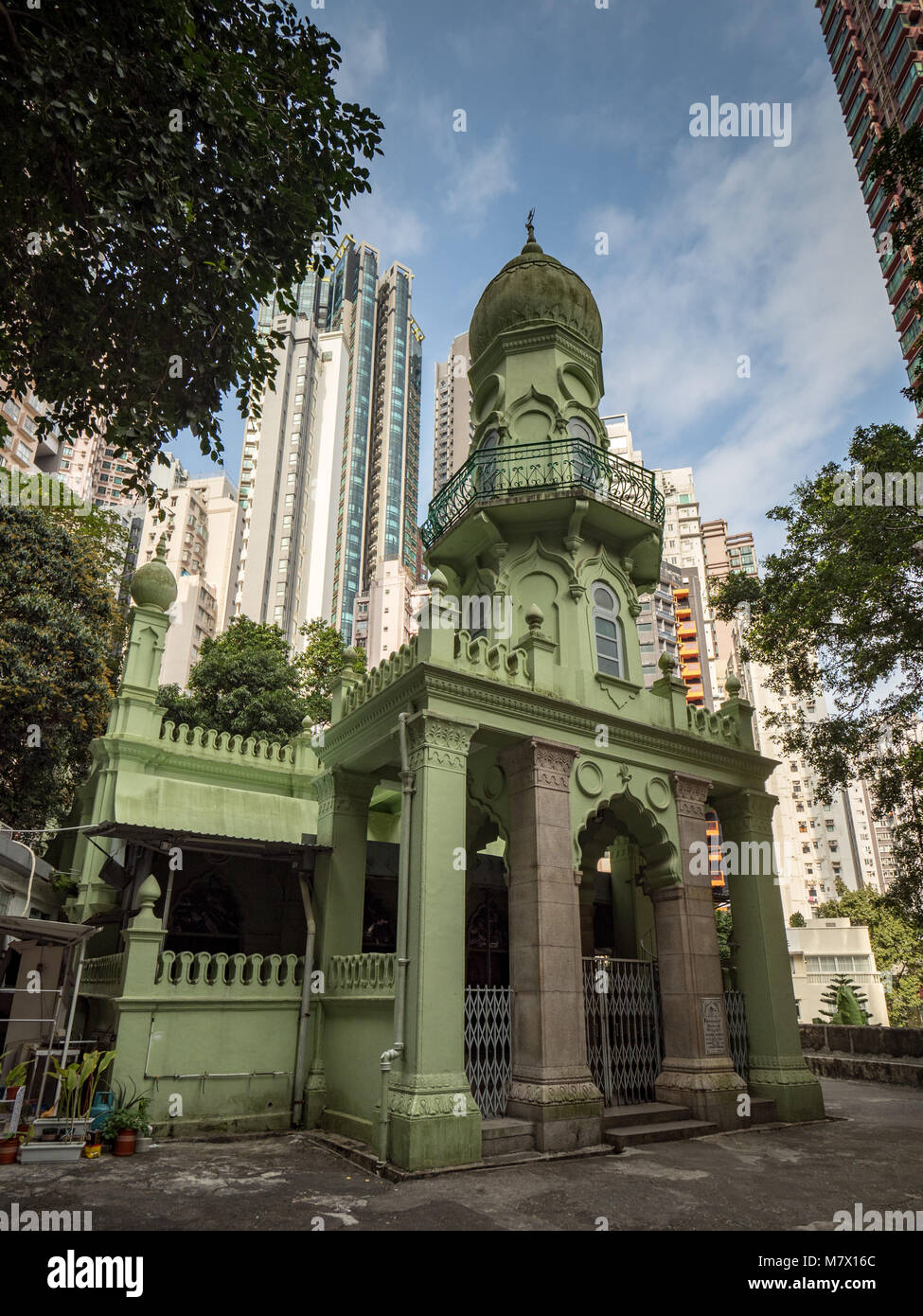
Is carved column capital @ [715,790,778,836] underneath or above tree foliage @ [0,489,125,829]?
underneath

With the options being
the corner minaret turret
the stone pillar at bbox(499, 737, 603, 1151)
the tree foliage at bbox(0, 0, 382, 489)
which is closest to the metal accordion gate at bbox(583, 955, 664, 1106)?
the stone pillar at bbox(499, 737, 603, 1151)

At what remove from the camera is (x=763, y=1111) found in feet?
46.4

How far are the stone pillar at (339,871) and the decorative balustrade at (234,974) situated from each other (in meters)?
0.49

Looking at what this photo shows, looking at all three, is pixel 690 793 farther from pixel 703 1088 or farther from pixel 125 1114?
pixel 125 1114

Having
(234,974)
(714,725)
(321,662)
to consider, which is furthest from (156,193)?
(321,662)

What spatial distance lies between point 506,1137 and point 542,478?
11.6 meters

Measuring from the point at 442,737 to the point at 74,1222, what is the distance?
7016 mm

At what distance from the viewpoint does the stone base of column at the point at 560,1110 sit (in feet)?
36.6

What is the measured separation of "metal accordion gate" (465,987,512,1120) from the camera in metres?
11.7

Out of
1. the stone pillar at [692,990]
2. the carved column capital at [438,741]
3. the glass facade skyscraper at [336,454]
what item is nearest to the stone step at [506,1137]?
the stone pillar at [692,990]

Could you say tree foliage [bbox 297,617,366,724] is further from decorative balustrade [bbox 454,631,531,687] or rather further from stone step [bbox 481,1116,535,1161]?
stone step [bbox 481,1116,535,1161]

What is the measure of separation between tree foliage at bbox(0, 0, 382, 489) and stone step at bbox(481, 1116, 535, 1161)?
9860 mm

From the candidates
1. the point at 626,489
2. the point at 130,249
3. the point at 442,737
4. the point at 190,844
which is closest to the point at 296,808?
the point at 190,844

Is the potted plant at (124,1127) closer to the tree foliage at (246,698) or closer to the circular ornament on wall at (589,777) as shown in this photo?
the circular ornament on wall at (589,777)
